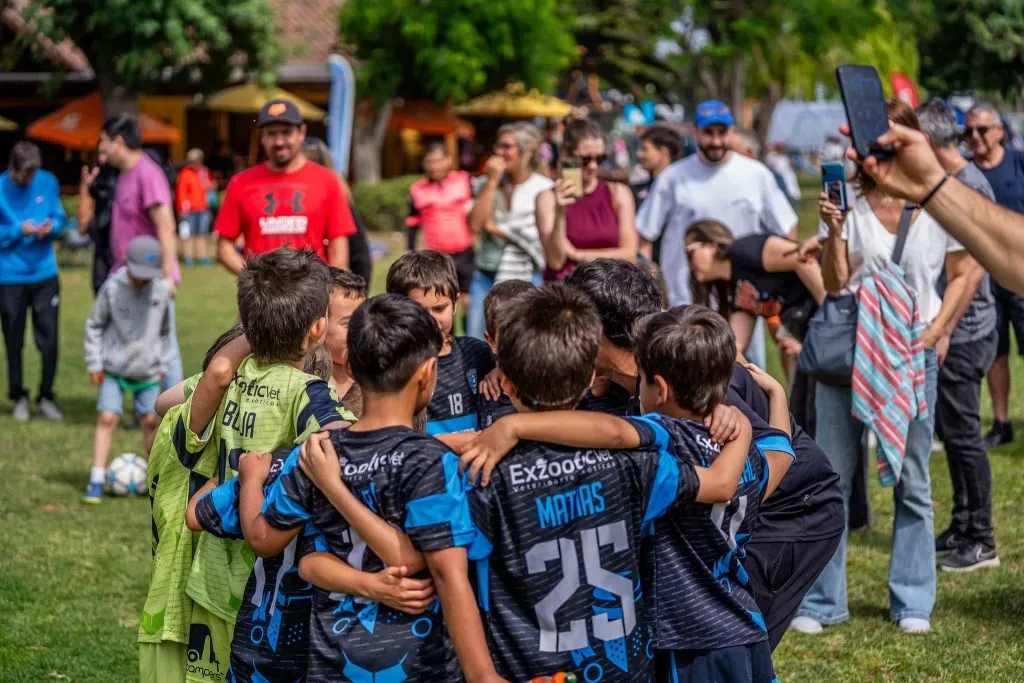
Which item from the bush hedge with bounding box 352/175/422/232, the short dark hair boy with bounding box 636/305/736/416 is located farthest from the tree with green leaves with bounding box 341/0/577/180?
the short dark hair boy with bounding box 636/305/736/416

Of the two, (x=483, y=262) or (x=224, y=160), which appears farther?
(x=224, y=160)

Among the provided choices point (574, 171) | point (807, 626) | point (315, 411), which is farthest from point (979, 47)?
point (315, 411)

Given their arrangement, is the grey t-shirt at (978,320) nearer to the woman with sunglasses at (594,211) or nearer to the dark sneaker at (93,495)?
the woman with sunglasses at (594,211)

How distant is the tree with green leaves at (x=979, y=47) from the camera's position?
16891mm

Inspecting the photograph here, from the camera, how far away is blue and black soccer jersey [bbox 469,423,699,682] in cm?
298

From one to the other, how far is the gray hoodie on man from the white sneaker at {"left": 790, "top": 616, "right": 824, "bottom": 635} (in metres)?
4.26

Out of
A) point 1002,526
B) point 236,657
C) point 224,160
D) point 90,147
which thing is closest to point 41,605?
point 236,657

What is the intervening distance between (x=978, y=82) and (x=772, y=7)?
13759 mm

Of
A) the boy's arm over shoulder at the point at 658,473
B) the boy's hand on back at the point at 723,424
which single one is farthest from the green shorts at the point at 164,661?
the boy's hand on back at the point at 723,424

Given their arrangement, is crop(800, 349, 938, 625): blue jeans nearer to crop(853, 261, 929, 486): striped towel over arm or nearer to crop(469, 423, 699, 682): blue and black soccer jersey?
crop(853, 261, 929, 486): striped towel over arm

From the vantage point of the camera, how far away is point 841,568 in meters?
5.52

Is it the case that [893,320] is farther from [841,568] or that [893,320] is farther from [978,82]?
[978,82]

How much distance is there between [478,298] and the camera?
9219mm

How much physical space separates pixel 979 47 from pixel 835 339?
1348 cm
